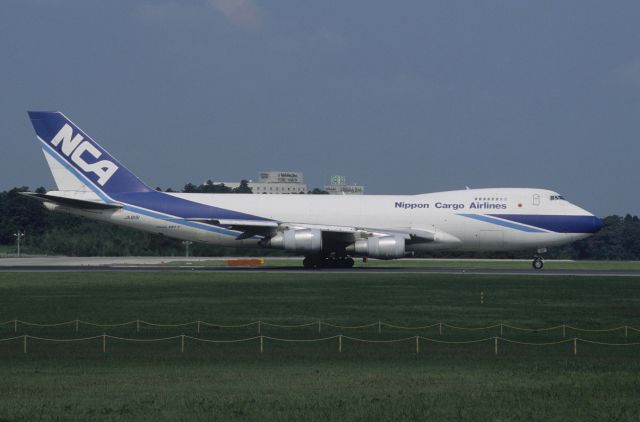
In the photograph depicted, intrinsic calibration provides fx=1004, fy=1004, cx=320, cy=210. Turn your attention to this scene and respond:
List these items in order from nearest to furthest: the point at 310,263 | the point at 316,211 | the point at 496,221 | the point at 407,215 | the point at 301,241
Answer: the point at 301,241
the point at 407,215
the point at 316,211
the point at 496,221
the point at 310,263

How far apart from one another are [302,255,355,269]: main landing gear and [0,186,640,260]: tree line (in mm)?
14076

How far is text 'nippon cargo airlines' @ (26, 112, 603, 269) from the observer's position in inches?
2633

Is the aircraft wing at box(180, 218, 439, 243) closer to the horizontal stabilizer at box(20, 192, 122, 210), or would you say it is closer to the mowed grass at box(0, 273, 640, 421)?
the horizontal stabilizer at box(20, 192, 122, 210)

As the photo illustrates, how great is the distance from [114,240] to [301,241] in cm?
4752

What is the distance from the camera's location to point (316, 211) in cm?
6762

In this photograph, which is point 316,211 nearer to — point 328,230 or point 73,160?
point 328,230

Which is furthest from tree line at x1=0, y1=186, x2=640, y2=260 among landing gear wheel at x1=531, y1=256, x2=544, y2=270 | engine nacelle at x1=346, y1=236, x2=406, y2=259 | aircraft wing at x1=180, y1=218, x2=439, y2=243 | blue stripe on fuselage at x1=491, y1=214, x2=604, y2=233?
engine nacelle at x1=346, y1=236, x2=406, y2=259

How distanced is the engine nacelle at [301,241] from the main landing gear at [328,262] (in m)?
4.23

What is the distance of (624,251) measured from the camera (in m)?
139

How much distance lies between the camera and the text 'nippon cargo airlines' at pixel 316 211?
219 ft

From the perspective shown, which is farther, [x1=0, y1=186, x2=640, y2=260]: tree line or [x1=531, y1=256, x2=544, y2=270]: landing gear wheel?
[x1=0, y1=186, x2=640, y2=260]: tree line

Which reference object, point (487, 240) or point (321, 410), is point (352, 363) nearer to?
point (321, 410)

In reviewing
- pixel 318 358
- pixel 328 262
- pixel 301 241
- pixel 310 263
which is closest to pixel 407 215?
pixel 328 262

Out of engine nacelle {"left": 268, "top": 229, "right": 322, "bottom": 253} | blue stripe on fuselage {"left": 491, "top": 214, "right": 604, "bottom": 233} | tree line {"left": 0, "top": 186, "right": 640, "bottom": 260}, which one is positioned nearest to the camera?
engine nacelle {"left": 268, "top": 229, "right": 322, "bottom": 253}
